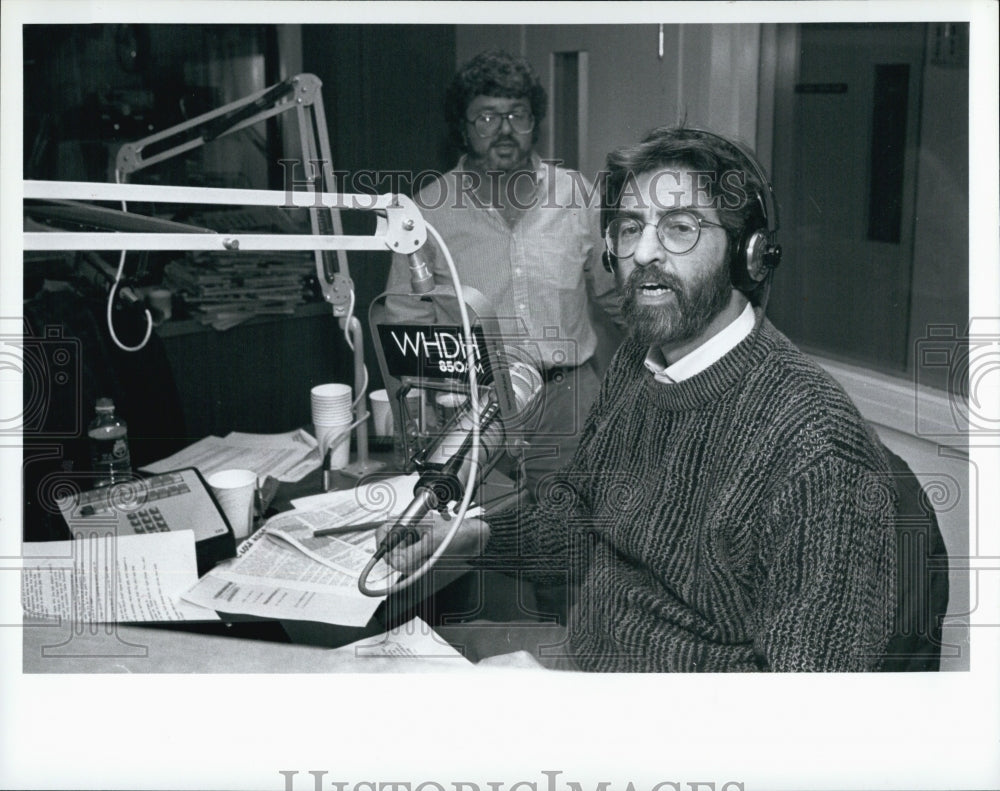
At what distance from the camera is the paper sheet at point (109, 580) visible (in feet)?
3.92

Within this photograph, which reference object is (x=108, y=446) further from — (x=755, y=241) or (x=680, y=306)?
(x=755, y=241)

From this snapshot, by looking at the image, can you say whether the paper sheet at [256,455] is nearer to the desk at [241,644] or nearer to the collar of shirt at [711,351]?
the desk at [241,644]

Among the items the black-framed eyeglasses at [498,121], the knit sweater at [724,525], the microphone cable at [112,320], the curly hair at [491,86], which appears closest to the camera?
the knit sweater at [724,525]

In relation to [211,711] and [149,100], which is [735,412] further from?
[149,100]

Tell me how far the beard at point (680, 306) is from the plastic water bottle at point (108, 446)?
785 millimetres

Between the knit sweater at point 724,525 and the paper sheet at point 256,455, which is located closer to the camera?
the knit sweater at point 724,525

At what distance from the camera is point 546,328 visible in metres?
1.35

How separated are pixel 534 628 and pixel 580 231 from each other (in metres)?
0.56

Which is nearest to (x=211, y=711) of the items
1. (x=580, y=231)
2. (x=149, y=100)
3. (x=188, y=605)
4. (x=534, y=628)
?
(x=188, y=605)

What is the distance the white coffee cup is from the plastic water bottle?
0.46 ft

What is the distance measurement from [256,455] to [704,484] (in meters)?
0.78
